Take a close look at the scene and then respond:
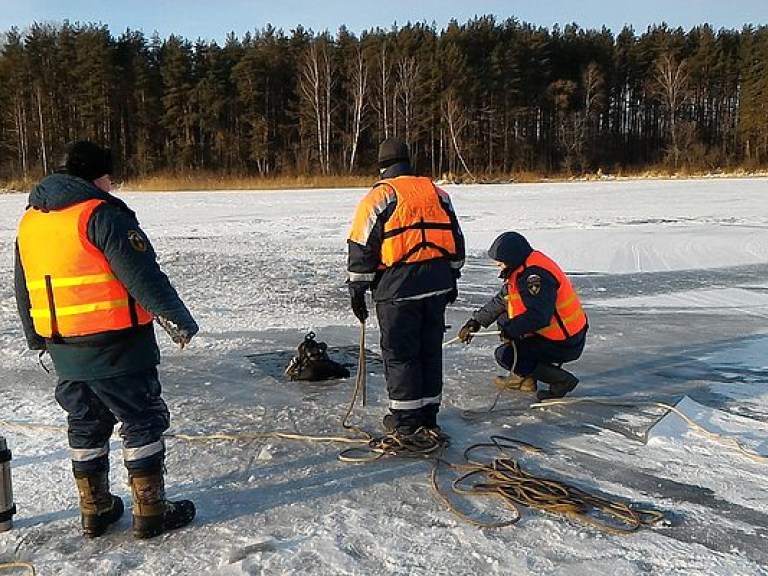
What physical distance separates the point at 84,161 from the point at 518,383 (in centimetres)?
343

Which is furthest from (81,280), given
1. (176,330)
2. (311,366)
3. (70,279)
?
(311,366)

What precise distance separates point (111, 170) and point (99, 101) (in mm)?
47122

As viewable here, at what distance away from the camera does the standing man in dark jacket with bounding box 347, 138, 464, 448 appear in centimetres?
417

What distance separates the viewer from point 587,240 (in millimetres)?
13828

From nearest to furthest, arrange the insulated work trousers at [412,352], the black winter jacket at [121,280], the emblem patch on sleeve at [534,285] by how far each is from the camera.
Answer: the black winter jacket at [121,280]
the insulated work trousers at [412,352]
the emblem patch on sleeve at [534,285]

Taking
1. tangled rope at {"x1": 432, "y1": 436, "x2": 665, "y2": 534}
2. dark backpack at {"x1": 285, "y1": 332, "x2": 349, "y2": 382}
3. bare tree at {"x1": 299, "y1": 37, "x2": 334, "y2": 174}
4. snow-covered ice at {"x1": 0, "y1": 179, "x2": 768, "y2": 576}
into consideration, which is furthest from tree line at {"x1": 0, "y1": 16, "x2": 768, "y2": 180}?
tangled rope at {"x1": 432, "y1": 436, "x2": 665, "y2": 534}

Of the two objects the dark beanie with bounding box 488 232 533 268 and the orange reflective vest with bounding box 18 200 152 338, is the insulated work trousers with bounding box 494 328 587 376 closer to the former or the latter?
the dark beanie with bounding box 488 232 533 268

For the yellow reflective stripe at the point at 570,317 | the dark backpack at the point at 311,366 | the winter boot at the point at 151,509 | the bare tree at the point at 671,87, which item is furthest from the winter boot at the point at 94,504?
the bare tree at the point at 671,87

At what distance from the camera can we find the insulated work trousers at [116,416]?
317 centimetres

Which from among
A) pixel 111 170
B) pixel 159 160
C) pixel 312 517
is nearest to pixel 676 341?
pixel 312 517

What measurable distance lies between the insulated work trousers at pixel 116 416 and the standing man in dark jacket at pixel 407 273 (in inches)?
56.6

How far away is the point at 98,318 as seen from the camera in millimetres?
3066

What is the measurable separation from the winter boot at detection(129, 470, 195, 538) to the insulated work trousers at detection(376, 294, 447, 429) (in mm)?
1489

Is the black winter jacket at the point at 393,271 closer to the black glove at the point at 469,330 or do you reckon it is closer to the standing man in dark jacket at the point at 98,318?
the black glove at the point at 469,330
